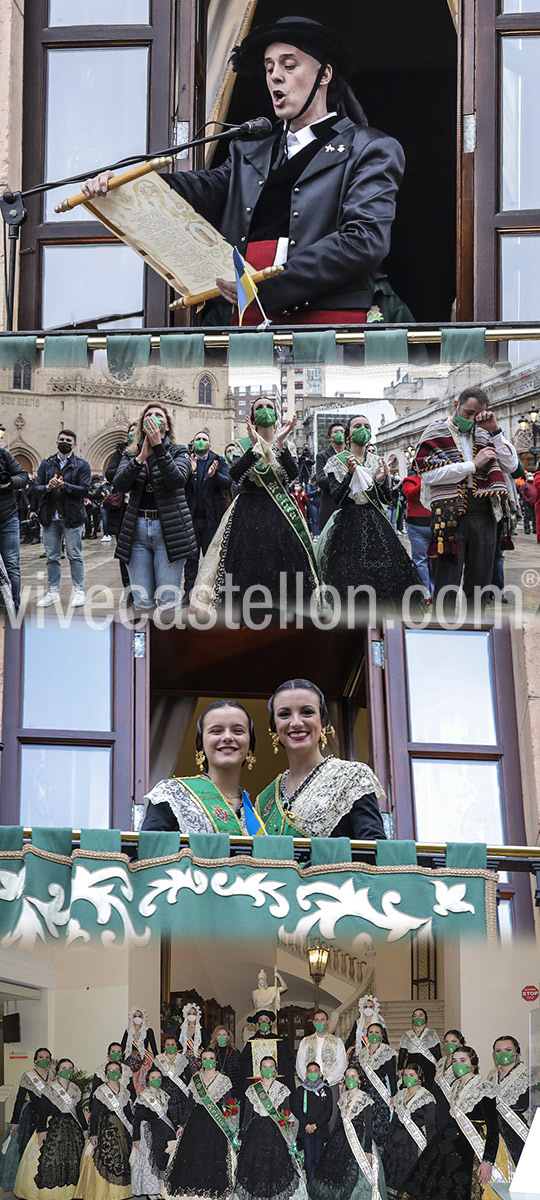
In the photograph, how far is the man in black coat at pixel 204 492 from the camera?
880 centimetres

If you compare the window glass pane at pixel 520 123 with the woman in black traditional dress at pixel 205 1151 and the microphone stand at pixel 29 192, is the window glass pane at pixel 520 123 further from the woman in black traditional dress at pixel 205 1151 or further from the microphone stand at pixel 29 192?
the woman in black traditional dress at pixel 205 1151

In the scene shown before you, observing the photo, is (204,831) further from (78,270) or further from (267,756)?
(267,756)

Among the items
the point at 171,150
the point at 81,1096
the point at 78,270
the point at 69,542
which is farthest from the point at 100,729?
the point at 171,150

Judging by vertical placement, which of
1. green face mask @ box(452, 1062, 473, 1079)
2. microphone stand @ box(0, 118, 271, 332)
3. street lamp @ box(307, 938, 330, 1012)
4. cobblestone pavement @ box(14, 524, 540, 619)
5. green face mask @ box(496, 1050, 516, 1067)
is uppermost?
microphone stand @ box(0, 118, 271, 332)

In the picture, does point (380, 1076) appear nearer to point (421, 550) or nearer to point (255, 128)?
point (421, 550)

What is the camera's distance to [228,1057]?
9219mm

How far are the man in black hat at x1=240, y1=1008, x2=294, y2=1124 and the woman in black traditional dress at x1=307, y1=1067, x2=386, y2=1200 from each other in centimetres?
41

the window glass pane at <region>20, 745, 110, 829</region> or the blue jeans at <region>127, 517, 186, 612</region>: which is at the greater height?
the blue jeans at <region>127, 517, 186, 612</region>

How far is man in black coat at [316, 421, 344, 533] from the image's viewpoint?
8.71 metres

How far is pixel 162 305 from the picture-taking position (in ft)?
30.9

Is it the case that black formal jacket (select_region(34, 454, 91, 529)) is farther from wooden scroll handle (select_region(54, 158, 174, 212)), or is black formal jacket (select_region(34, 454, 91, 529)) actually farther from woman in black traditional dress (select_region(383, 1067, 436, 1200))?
woman in black traditional dress (select_region(383, 1067, 436, 1200))

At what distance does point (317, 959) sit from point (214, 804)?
5.04m

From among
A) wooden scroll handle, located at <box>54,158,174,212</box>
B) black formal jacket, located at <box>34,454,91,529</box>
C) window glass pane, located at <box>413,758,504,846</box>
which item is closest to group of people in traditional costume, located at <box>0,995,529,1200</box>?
window glass pane, located at <box>413,758,504,846</box>

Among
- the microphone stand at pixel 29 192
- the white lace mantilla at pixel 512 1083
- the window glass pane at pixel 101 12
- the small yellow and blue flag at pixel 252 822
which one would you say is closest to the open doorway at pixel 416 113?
the window glass pane at pixel 101 12
